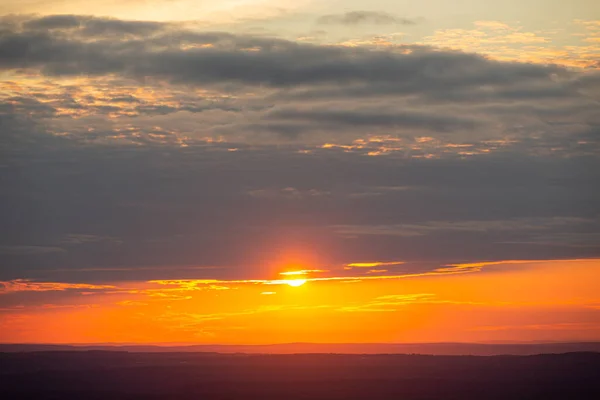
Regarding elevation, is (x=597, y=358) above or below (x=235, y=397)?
above

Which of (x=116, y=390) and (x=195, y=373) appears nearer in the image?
(x=116, y=390)

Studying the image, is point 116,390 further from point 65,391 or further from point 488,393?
point 488,393

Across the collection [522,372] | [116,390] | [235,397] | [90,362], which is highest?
[90,362]

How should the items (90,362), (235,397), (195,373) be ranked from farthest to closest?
(90,362), (195,373), (235,397)

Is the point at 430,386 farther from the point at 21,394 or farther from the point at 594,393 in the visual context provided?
the point at 21,394

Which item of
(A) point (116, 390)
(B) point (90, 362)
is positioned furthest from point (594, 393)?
(B) point (90, 362)

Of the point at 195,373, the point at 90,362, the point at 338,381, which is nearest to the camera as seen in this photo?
the point at 338,381
